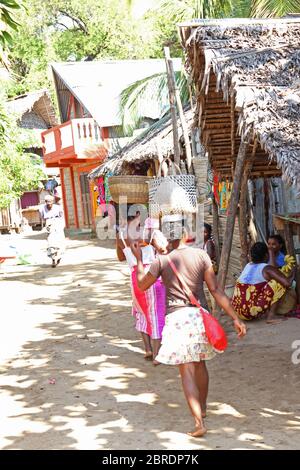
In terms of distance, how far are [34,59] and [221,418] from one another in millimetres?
33825

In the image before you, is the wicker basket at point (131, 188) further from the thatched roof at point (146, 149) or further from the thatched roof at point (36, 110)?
the thatched roof at point (36, 110)

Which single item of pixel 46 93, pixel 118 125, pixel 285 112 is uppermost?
pixel 46 93

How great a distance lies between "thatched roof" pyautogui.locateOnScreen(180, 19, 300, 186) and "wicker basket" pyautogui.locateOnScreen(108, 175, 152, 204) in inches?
48.9

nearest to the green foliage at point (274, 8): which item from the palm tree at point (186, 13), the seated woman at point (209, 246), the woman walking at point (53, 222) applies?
the palm tree at point (186, 13)

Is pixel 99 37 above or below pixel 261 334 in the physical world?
above

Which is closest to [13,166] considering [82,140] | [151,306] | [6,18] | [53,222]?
[53,222]

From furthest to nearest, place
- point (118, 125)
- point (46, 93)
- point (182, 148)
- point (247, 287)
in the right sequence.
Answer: point (46, 93) → point (118, 125) → point (182, 148) → point (247, 287)

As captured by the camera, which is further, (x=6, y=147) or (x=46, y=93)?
(x=46, y=93)

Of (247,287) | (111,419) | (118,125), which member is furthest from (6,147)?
(111,419)

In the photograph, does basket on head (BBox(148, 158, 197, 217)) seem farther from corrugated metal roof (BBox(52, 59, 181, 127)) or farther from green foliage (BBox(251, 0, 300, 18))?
corrugated metal roof (BBox(52, 59, 181, 127))

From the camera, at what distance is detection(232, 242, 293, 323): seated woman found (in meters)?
7.93

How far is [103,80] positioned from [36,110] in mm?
10474

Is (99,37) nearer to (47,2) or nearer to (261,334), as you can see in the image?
(47,2)

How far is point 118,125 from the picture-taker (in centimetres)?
2283
